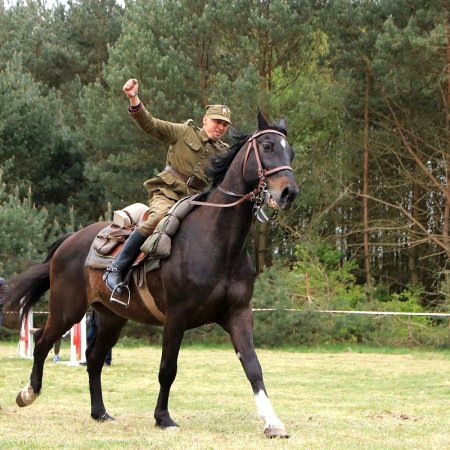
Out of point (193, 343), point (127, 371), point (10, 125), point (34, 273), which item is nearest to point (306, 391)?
point (127, 371)

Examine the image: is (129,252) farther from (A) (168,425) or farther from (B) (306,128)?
(B) (306,128)

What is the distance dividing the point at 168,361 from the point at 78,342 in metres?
9.25

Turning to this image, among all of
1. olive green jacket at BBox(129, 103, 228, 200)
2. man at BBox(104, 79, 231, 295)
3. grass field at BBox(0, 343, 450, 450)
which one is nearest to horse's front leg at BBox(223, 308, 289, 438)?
grass field at BBox(0, 343, 450, 450)

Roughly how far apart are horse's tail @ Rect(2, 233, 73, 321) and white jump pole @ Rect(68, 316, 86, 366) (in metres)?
6.56

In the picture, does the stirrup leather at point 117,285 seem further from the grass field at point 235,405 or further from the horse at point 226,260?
the grass field at point 235,405

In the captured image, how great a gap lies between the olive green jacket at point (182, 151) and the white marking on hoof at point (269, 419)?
226 centimetres

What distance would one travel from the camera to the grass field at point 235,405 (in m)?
7.00

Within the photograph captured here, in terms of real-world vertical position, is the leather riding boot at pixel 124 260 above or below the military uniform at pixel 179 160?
below

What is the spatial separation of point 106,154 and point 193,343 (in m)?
11.4

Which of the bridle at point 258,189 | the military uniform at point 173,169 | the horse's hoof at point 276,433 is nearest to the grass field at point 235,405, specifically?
the horse's hoof at point 276,433

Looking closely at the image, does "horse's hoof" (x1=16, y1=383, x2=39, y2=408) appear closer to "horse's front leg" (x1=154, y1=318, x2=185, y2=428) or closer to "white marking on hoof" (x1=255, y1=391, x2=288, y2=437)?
"horse's front leg" (x1=154, y1=318, x2=185, y2=428)

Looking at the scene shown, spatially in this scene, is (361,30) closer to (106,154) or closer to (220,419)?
(106,154)

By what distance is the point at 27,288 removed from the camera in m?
9.73

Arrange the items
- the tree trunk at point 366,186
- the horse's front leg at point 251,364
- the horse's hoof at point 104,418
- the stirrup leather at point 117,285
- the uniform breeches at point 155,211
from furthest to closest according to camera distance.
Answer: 1. the tree trunk at point 366,186
2. the horse's hoof at point 104,418
3. the stirrup leather at point 117,285
4. the uniform breeches at point 155,211
5. the horse's front leg at point 251,364
